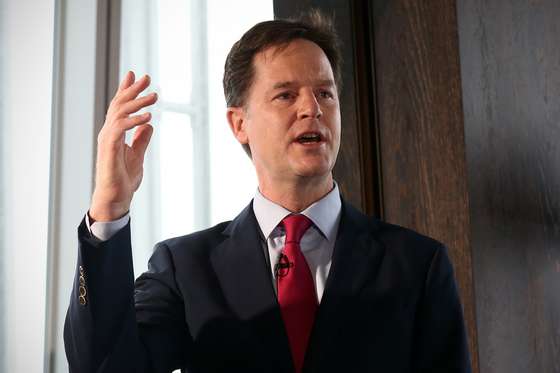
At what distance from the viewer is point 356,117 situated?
73.2 inches

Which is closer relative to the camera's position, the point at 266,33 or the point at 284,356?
the point at 284,356

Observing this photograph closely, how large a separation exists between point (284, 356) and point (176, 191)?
1.37 m

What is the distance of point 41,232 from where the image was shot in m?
2.11

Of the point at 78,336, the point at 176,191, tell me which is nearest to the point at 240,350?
the point at 78,336

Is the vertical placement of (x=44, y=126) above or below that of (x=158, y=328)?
above

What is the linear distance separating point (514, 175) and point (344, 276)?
67 centimetres

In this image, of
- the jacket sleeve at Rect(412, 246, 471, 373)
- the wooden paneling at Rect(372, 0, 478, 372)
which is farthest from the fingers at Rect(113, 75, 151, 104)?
the wooden paneling at Rect(372, 0, 478, 372)

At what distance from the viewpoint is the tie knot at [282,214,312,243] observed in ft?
4.39

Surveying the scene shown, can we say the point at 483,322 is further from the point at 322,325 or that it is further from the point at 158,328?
the point at 158,328

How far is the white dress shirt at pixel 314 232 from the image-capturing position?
1.35m

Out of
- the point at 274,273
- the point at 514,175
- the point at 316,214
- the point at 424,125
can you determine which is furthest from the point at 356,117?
the point at 274,273

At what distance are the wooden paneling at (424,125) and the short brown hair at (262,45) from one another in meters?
0.28

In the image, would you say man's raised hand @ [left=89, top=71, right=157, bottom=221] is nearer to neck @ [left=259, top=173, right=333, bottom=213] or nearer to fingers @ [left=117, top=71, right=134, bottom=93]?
fingers @ [left=117, top=71, right=134, bottom=93]

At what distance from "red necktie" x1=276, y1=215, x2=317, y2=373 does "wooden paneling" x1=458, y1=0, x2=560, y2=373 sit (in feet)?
1.60
